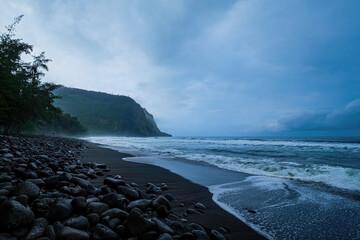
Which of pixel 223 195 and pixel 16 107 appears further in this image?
pixel 16 107

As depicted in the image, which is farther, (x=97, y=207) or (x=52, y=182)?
(x=52, y=182)

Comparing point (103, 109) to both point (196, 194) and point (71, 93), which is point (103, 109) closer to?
point (71, 93)

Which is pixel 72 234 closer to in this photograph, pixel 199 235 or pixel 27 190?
pixel 27 190

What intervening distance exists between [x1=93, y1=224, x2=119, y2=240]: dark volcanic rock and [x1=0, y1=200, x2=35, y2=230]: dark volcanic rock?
628 mm

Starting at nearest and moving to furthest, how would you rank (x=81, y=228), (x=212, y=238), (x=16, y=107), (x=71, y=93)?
1. (x=81, y=228)
2. (x=212, y=238)
3. (x=16, y=107)
4. (x=71, y=93)

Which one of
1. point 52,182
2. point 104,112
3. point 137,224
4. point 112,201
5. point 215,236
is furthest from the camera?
point 104,112

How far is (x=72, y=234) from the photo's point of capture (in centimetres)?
165

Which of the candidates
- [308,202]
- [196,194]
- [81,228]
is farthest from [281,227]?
[81,228]

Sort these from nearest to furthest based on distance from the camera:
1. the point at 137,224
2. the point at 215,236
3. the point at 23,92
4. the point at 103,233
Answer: the point at 103,233 → the point at 137,224 → the point at 215,236 → the point at 23,92

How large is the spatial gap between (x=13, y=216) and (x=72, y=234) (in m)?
0.57

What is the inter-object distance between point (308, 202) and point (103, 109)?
400 feet

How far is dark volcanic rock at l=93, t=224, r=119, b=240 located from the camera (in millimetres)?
1752

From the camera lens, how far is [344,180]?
5.33m

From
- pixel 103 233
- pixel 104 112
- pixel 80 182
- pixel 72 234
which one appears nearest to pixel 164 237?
pixel 103 233
